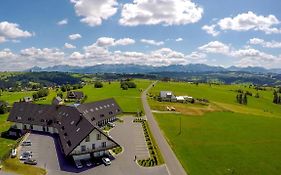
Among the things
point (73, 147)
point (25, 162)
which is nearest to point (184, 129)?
point (73, 147)

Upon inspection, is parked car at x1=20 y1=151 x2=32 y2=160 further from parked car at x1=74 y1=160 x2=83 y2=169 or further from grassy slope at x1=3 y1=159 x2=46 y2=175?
parked car at x1=74 y1=160 x2=83 y2=169

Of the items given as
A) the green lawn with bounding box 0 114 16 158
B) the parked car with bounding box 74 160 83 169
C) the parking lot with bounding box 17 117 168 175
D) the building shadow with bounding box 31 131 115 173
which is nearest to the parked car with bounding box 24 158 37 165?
the parking lot with bounding box 17 117 168 175

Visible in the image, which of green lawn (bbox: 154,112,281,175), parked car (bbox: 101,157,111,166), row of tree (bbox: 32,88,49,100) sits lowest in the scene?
green lawn (bbox: 154,112,281,175)

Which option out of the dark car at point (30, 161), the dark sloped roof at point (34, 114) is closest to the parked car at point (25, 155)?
the dark car at point (30, 161)

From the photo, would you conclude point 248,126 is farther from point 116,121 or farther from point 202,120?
point 116,121

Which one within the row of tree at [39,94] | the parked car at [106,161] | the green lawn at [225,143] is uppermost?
the row of tree at [39,94]

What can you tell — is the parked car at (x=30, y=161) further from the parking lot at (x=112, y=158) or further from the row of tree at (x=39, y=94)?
the row of tree at (x=39, y=94)

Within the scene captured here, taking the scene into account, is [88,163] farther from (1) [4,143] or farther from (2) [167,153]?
(1) [4,143]
